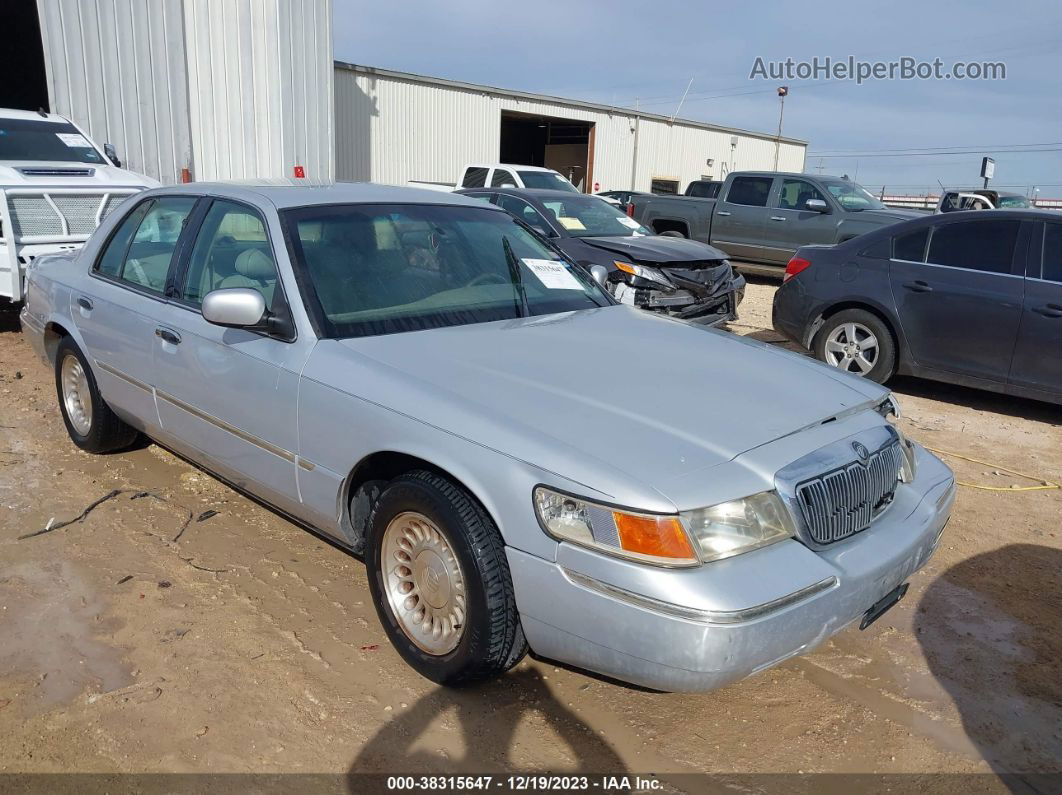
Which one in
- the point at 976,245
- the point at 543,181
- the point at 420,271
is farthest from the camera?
the point at 543,181

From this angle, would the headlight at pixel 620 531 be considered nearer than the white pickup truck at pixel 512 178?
Yes

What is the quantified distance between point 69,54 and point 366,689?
13.4 meters

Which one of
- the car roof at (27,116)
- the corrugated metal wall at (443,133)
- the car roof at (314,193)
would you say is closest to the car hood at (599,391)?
the car roof at (314,193)

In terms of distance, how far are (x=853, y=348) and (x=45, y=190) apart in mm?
7506

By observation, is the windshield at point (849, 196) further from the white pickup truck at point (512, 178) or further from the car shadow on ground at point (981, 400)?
the car shadow on ground at point (981, 400)

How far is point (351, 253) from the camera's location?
136 inches

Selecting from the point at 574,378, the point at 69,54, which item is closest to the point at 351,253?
the point at 574,378

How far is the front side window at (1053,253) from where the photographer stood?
6.04 meters

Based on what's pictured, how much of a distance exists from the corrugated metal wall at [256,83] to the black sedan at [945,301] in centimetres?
940

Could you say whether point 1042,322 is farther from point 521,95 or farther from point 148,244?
point 521,95

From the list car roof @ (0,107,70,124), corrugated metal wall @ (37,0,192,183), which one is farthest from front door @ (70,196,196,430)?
corrugated metal wall @ (37,0,192,183)

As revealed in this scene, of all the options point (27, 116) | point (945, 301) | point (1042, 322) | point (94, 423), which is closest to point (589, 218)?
point (945, 301)

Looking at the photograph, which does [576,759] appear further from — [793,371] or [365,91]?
[365,91]

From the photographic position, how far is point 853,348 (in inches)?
276
